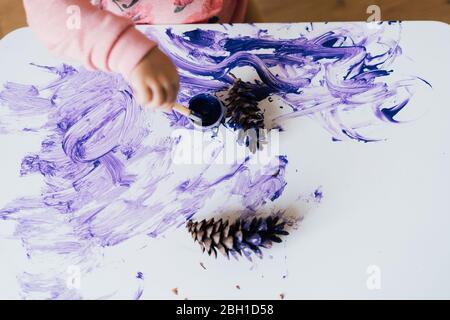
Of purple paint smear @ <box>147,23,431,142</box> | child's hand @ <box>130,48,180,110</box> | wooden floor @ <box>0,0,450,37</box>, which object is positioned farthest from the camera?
wooden floor @ <box>0,0,450,37</box>

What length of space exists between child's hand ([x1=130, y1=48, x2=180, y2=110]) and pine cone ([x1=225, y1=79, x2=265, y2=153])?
0.36 feet

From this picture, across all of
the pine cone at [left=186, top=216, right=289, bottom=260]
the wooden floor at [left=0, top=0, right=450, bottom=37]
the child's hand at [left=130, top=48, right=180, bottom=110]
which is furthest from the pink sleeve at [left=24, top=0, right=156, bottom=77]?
the wooden floor at [left=0, top=0, right=450, bottom=37]

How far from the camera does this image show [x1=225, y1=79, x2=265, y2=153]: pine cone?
644 mm

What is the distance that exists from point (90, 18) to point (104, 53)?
5 cm

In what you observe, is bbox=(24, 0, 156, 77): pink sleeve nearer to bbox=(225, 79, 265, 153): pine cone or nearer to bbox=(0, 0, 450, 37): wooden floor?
bbox=(225, 79, 265, 153): pine cone

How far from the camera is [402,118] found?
0.65 metres

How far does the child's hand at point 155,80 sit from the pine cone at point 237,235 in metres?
0.18

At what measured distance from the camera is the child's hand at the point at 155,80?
555mm

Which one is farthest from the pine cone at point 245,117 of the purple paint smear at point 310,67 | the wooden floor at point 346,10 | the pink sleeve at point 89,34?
the wooden floor at point 346,10

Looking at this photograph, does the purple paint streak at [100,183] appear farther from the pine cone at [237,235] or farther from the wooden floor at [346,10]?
the wooden floor at [346,10]

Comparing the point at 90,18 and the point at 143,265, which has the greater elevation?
the point at 90,18
